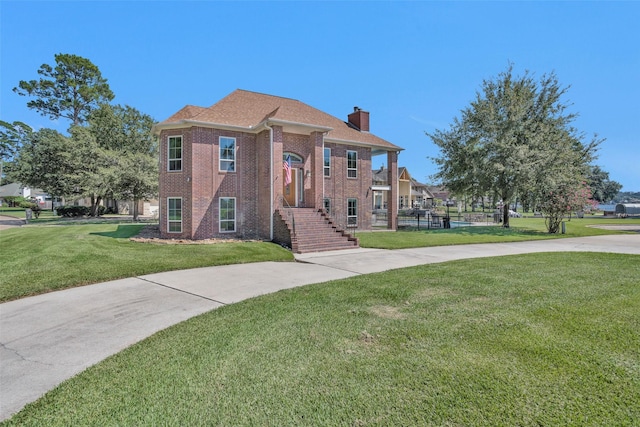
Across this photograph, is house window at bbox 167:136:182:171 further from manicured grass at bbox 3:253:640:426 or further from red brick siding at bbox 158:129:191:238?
manicured grass at bbox 3:253:640:426

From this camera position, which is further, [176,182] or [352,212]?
[352,212]

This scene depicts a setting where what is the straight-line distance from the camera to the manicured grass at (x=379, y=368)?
103 inches

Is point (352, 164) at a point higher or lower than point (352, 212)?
higher

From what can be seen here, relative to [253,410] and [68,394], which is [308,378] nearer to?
[253,410]

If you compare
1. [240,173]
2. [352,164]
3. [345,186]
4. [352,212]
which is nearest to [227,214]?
[240,173]

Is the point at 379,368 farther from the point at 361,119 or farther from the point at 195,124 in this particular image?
the point at 361,119

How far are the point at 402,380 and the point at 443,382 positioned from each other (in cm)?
37

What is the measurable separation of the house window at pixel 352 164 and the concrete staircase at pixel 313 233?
16.4 feet

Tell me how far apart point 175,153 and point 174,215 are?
2.99 m

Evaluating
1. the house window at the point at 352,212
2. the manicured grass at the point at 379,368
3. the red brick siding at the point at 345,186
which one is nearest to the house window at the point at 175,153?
the red brick siding at the point at 345,186

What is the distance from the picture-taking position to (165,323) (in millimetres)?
4852

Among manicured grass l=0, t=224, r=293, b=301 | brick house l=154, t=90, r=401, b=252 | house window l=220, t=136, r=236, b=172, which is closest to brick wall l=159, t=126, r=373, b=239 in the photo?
brick house l=154, t=90, r=401, b=252

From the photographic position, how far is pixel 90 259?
9320 mm

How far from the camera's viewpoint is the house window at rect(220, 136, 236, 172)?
15742mm
